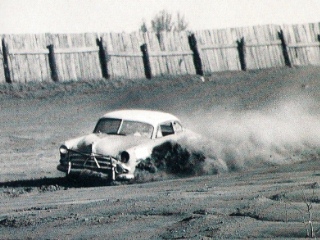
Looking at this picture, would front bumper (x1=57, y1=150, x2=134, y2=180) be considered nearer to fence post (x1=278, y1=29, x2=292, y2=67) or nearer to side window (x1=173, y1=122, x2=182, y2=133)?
side window (x1=173, y1=122, x2=182, y2=133)

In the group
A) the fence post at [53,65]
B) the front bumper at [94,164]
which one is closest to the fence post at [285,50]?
the fence post at [53,65]

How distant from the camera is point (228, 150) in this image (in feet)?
61.8

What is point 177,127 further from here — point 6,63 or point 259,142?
point 6,63

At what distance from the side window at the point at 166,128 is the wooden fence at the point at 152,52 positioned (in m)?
10.6

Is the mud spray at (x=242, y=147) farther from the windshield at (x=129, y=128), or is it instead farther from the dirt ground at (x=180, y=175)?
the windshield at (x=129, y=128)

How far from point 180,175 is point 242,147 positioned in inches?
89.9

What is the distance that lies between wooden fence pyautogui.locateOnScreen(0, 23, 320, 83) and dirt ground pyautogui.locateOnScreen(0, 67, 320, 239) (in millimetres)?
477

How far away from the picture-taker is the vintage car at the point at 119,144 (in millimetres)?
16891

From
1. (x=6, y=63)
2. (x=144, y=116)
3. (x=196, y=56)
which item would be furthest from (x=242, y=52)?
(x=144, y=116)

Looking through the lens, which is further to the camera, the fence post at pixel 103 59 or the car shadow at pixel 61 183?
the fence post at pixel 103 59

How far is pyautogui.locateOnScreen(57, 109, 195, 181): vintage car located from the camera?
16.9 meters

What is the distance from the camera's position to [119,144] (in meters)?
17.3

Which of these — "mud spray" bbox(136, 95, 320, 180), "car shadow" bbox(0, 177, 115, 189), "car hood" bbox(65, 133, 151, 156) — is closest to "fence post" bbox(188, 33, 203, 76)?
"mud spray" bbox(136, 95, 320, 180)

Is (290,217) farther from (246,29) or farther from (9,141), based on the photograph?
(246,29)
